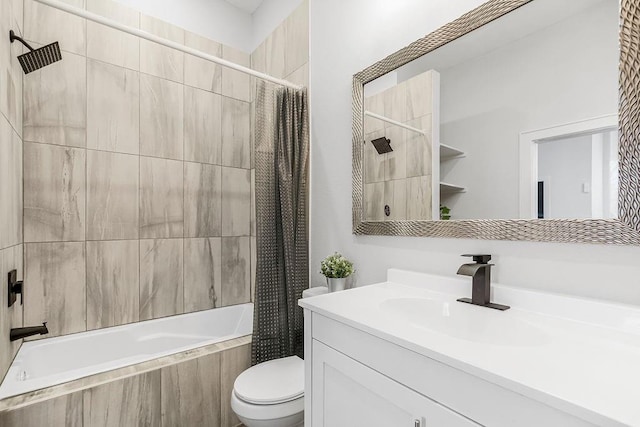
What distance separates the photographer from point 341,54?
172 centimetres

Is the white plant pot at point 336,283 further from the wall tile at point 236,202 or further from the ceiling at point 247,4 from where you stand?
the ceiling at point 247,4

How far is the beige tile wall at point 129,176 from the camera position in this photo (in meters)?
1.82

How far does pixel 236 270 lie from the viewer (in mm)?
2529

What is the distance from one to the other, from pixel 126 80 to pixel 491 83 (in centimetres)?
215

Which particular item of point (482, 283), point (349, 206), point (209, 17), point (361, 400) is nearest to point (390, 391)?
point (361, 400)

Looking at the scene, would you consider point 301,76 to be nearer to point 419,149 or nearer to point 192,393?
point 419,149

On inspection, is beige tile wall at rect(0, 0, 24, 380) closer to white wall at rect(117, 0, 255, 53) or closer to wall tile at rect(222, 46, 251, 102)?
white wall at rect(117, 0, 255, 53)

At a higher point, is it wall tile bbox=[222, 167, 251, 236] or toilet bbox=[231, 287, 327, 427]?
wall tile bbox=[222, 167, 251, 236]

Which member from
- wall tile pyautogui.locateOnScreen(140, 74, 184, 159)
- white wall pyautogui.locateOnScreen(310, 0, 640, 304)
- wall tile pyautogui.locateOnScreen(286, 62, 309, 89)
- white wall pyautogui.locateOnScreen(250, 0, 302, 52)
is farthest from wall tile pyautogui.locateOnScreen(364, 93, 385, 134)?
wall tile pyautogui.locateOnScreen(140, 74, 184, 159)

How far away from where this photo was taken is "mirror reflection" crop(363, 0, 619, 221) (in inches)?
33.7

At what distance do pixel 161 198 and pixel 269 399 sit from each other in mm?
1549

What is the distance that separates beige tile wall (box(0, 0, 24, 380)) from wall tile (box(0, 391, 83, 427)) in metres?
0.26

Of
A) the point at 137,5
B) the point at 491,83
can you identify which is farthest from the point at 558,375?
the point at 137,5

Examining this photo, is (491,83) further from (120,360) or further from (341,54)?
(120,360)
